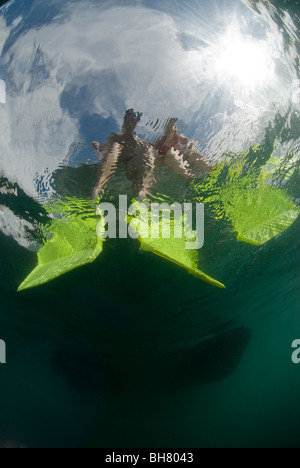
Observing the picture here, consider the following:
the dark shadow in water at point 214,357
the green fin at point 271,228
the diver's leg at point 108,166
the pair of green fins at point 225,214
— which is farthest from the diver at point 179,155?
the dark shadow in water at point 214,357

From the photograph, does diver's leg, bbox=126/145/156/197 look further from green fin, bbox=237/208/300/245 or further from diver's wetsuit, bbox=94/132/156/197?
green fin, bbox=237/208/300/245

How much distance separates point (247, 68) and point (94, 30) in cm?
255

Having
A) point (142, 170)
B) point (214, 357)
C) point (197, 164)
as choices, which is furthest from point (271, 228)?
point (214, 357)

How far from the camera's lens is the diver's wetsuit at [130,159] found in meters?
3.94

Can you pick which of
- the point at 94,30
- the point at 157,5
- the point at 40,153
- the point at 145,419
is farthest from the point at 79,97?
the point at 145,419

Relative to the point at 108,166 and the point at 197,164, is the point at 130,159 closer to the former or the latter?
the point at 108,166

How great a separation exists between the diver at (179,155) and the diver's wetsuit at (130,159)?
0.70ft

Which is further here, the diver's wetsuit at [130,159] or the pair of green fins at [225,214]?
the pair of green fins at [225,214]

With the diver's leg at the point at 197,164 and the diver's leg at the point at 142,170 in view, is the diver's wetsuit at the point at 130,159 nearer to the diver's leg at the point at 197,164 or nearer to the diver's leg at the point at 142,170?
the diver's leg at the point at 142,170

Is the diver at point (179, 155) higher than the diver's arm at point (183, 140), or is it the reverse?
the diver's arm at point (183, 140)

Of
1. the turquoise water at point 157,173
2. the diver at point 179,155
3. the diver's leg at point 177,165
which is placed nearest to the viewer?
the turquoise water at point 157,173

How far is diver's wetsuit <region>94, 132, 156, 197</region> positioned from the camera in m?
3.94

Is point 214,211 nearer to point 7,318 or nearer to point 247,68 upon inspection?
point 247,68
